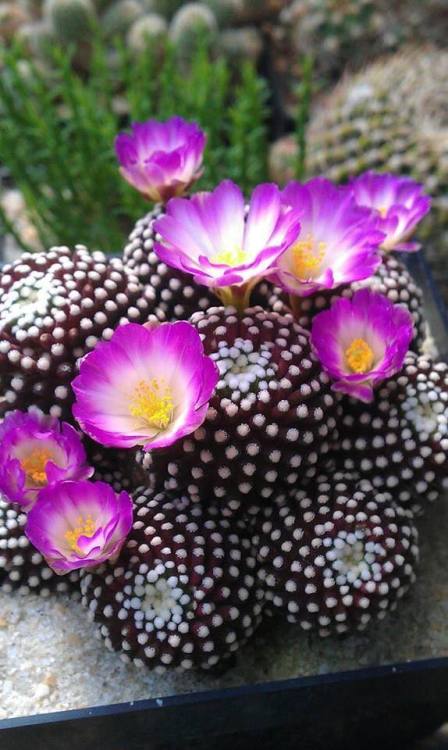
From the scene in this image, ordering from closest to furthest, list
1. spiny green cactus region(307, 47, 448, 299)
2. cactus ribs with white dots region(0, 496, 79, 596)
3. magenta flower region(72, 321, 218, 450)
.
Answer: magenta flower region(72, 321, 218, 450) → cactus ribs with white dots region(0, 496, 79, 596) → spiny green cactus region(307, 47, 448, 299)

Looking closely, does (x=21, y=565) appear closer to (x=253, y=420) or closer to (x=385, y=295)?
(x=253, y=420)

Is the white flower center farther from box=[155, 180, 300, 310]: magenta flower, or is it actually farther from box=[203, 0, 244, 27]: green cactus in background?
box=[203, 0, 244, 27]: green cactus in background

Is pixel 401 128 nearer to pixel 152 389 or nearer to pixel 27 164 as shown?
pixel 27 164

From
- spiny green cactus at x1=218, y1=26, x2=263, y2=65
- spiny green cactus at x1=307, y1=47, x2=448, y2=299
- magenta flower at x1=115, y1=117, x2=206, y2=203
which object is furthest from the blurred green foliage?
spiny green cactus at x1=218, y1=26, x2=263, y2=65

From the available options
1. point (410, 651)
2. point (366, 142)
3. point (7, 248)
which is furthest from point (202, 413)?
point (7, 248)

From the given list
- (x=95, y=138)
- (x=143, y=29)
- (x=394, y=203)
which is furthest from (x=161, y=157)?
(x=143, y=29)

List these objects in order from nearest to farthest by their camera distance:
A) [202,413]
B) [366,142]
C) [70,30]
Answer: [202,413] → [366,142] → [70,30]

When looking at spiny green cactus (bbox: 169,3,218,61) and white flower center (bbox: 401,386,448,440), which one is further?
spiny green cactus (bbox: 169,3,218,61)
